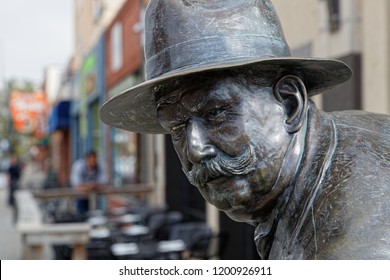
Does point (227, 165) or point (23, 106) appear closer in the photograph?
point (227, 165)

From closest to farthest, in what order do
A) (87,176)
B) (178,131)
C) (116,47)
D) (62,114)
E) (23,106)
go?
(178,131) → (87,176) → (116,47) → (62,114) → (23,106)

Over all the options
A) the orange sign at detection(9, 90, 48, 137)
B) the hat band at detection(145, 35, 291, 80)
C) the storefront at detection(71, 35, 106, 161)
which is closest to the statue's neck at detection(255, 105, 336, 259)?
the hat band at detection(145, 35, 291, 80)

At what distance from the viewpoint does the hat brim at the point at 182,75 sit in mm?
1407

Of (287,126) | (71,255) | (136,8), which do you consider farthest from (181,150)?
(136,8)

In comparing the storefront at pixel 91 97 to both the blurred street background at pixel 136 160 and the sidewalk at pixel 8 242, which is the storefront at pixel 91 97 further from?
the sidewalk at pixel 8 242

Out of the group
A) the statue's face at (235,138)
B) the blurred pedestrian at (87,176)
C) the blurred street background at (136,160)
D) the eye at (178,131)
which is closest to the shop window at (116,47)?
the blurred street background at (136,160)

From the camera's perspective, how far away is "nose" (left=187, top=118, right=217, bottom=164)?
1437mm

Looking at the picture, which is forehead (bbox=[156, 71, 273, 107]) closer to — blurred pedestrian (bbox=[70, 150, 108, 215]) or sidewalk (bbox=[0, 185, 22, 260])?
sidewalk (bbox=[0, 185, 22, 260])

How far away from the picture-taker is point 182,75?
140 centimetres

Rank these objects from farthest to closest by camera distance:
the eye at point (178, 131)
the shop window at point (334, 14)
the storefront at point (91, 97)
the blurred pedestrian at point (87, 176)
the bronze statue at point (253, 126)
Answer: the storefront at point (91, 97) → the blurred pedestrian at point (87, 176) → the shop window at point (334, 14) → the eye at point (178, 131) → the bronze statue at point (253, 126)

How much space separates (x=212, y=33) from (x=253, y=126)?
0.81 ft

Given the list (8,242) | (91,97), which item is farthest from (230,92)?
(91,97)

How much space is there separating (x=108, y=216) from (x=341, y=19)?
7332 mm

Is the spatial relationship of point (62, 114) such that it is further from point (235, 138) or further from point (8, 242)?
point (235, 138)
